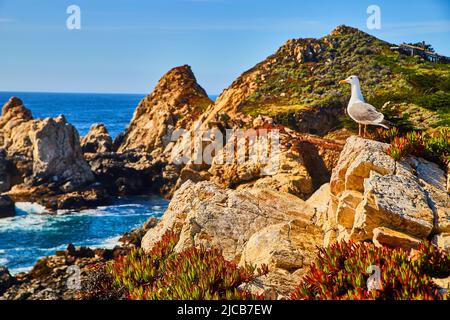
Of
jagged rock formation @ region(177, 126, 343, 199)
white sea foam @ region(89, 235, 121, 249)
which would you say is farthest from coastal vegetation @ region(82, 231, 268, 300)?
white sea foam @ region(89, 235, 121, 249)

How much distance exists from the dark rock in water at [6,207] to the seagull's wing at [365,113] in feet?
119

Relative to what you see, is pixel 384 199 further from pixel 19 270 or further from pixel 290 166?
pixel 19 270

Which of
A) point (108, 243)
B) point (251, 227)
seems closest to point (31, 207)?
point (108, 243)

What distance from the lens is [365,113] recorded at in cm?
1095

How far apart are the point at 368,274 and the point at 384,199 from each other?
7.22 ft

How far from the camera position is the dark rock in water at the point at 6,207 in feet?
130

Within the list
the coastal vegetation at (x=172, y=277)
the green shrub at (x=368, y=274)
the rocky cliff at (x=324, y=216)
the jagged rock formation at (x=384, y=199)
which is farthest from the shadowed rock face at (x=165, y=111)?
the green shrub at (x=368, y=274)

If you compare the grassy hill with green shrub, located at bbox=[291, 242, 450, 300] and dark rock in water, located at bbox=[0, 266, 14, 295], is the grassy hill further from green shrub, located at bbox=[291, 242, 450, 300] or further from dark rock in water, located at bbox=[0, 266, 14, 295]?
dark rock in water, located at bbox=[0, 266, 14, 295]

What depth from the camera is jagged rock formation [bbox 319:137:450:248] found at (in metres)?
8.71

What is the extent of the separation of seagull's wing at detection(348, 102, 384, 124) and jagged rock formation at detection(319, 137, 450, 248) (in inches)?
20.1

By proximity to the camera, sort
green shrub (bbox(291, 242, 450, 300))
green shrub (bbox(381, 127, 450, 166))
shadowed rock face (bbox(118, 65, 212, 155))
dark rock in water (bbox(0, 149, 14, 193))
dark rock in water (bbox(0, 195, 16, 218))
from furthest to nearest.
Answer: shadowed rock face (bbox(118, 65, 212, 155)) < dark rock in water (bbox(0, 149, 14, 193)) < dark rock in water (bbox(0, 195, 16, 218)) < green shrub (bbox(381, 127, 450, 166)) < green shrub (bbox(291, 242, 450, 300))

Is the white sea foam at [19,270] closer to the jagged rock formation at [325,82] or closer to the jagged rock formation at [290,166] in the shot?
the jagged rock formation at [290,166]

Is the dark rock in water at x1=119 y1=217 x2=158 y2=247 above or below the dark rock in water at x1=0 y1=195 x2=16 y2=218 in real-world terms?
below

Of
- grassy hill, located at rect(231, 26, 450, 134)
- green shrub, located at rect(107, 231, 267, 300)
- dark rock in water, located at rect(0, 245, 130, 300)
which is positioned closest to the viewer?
green shrub, located at rect(107, 231, 267, 300)
